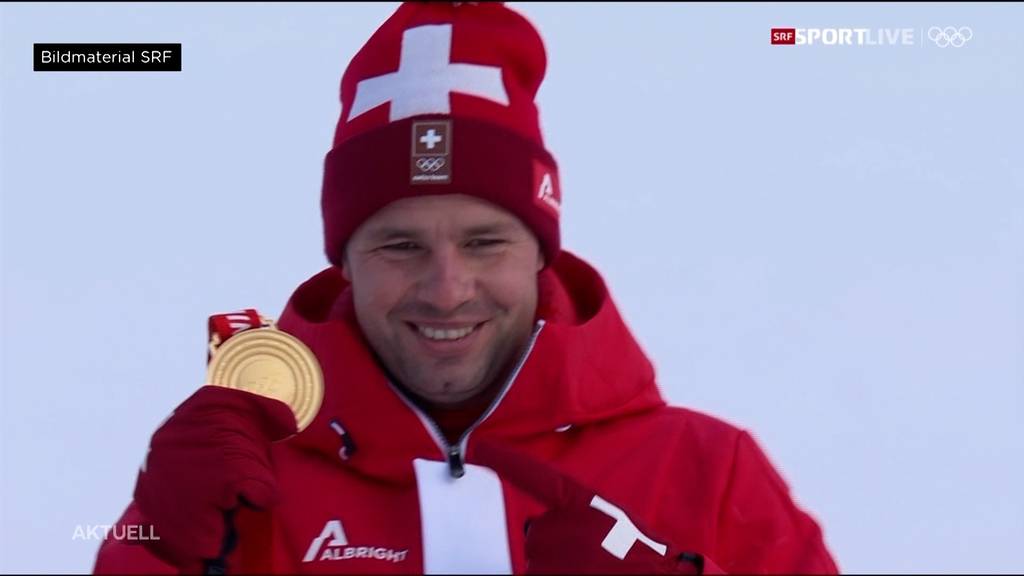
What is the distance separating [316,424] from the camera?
10.8 ft

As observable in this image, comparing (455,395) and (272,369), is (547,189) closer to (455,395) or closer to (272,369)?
(455,395)

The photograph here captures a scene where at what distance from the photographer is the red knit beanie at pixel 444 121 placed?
328 cm

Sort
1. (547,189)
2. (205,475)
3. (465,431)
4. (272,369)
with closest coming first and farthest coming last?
1. (205,475)
2. (272,369)
3. (465,431)
4. (547,189)

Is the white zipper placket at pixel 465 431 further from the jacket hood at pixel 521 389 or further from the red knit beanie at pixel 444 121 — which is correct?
the red knit beanie at pixel 444 121

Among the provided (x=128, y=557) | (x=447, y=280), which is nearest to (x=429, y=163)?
(x=447, y=280)

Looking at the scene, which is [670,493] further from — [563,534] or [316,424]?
[316,424]

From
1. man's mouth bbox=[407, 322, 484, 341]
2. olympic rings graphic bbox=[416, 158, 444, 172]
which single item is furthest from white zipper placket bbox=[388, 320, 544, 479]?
olympic rings graphic bbox=[416, 158, 444, 172]

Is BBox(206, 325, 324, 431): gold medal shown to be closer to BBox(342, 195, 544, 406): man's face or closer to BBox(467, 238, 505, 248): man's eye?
BBox(342, 195, 544, 406): man's face

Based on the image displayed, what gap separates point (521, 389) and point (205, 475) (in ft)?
2.32

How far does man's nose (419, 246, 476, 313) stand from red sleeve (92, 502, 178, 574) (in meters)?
0.77

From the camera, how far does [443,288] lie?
127 inches

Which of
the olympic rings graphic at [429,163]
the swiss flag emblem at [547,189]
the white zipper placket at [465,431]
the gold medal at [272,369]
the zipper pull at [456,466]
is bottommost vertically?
the zipper pull at [456,466]

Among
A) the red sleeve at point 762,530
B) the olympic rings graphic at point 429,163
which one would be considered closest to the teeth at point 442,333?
the olympic rings graphic at point 429,163

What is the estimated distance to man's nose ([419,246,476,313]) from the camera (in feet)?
10.6
